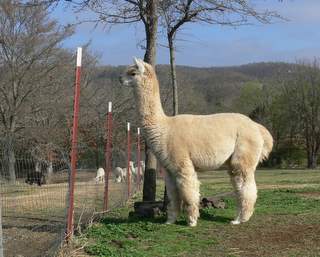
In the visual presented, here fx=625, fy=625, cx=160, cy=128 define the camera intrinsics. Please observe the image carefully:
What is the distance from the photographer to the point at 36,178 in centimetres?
1111

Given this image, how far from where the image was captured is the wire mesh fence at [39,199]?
9.20 m

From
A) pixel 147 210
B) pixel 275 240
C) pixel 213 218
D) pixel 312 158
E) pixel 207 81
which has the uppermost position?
pixel 207 81

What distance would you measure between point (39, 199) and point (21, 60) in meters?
20.9

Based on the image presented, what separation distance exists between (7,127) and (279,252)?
85.1 ft

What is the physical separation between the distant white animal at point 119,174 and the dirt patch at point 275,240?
26.6 feet

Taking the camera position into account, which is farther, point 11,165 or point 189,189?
point 11,165

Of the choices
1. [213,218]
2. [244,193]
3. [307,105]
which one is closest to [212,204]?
[213,218]

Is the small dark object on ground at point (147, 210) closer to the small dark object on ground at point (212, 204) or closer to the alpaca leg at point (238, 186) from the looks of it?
the small dark object on ground at point (212, 204)

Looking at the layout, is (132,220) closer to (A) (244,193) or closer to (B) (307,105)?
(A) (244,193)

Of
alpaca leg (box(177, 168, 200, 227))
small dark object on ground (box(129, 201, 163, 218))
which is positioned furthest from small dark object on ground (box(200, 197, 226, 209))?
alpaca leg (box(177, 168, 200, 227))

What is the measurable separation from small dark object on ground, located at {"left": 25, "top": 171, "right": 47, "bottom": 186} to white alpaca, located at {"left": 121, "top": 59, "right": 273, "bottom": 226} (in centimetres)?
211

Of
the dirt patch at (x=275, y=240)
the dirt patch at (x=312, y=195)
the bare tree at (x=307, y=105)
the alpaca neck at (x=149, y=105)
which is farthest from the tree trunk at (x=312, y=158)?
the alpaca neck at (x=149, y=105)

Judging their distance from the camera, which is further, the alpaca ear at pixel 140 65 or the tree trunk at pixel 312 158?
the tree trunk at pixel 312 158

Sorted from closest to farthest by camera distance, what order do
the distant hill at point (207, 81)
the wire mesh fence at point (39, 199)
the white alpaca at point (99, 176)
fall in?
the wire mesh fence at point (39, 199) → the white alpaca at point (99, 176) → the distant hill at point (207, 81)
